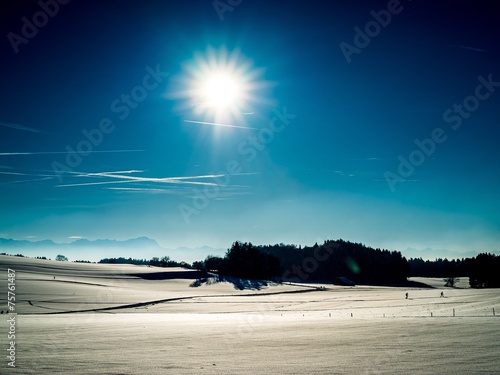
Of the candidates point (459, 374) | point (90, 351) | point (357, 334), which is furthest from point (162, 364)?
point (357, 334)

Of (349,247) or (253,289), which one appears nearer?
(253,289)

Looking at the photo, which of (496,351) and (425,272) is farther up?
(496,351)

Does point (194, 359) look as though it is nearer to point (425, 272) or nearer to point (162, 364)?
point (162, 364)

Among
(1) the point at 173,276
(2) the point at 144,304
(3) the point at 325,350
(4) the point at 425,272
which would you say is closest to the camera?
(3) the point at 325,350

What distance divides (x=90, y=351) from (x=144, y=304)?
121 ft

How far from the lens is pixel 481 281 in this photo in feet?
317

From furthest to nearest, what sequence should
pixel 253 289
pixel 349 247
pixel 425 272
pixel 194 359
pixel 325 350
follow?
pixel 425 272
pixel 349 247
pixel 253 289
pixel 325 350
pixel 194 359

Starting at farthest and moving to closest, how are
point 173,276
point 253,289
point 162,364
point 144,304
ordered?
point 173,276 < point 253,289 < point 144,304 < point 162,364

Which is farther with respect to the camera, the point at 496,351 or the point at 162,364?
the point at 496,351

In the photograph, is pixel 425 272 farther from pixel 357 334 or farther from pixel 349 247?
pixel 357 334

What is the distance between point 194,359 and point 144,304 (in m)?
39.0

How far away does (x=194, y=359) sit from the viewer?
408 inches

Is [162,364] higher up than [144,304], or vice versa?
[162,364]

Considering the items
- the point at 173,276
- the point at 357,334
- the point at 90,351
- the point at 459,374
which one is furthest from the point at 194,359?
the point at 173,276
